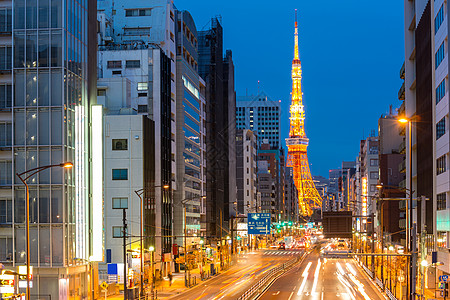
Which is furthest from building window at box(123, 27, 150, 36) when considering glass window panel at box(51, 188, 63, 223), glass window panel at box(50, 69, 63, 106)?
glass window panel at box(51, 188, 63, 223)

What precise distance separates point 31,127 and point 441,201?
3558 cm

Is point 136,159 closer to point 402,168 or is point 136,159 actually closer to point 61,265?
point 61,265

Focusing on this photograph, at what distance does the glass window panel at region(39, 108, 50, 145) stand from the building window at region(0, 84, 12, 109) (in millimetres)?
2916

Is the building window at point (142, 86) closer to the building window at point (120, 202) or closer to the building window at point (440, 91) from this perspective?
the building window at point (120, 202)

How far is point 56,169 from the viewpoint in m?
58.1

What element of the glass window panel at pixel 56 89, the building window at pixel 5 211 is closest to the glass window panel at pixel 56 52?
the glass window panel at pixel 56 89

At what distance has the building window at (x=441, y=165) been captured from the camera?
210 feet

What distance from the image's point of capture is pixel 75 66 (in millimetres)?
61031

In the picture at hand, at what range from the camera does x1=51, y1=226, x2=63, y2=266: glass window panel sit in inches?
2251

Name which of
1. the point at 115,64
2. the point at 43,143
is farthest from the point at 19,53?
the point at 115,64

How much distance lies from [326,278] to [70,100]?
45587 mm

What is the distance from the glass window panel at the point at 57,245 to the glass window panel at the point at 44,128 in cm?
690

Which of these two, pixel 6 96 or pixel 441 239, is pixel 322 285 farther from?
pixel 6 96

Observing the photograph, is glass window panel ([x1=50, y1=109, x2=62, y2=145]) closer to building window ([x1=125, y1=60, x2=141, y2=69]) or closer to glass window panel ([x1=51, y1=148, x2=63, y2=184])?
glass window panel ([x1=51, y1=148, x2=63, y2=184])
